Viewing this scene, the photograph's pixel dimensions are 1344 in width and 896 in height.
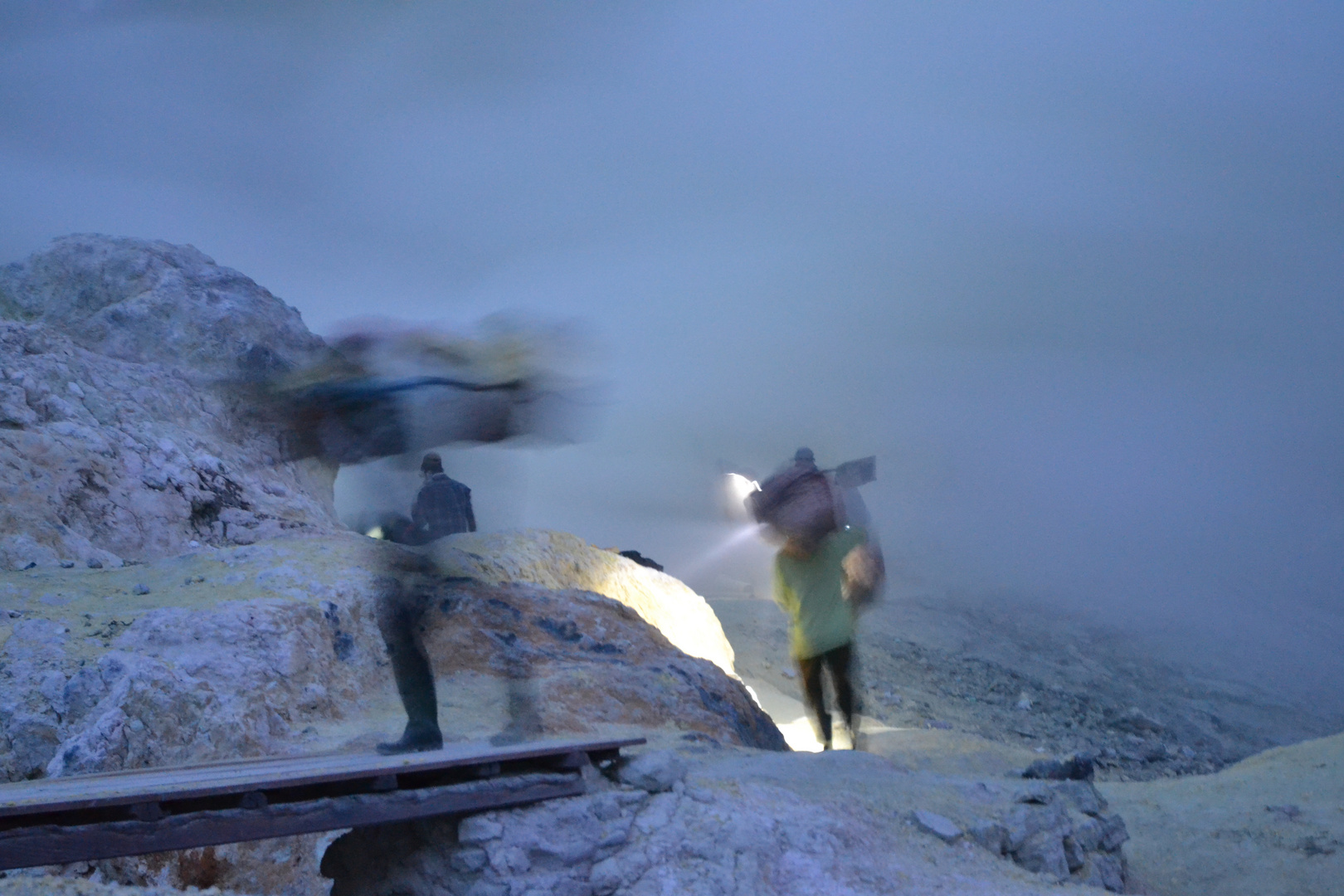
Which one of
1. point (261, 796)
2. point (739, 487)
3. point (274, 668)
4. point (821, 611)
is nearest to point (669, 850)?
point (261, 796)

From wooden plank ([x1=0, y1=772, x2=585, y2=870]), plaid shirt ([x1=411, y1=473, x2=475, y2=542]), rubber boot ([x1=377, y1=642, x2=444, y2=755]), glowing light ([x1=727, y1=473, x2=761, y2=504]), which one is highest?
glowing light ([x1=727, y1=473, x2=761, y2=504])

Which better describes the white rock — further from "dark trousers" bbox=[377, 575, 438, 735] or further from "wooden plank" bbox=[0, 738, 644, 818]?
"dark trousers" bbox=[377, 575, 438, 735]

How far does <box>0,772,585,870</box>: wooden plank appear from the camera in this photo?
192 centimetres

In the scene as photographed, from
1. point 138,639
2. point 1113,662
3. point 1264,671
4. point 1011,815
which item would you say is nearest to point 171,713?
point 138,639

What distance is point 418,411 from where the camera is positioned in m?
3.41

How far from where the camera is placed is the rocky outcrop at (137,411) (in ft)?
17.2

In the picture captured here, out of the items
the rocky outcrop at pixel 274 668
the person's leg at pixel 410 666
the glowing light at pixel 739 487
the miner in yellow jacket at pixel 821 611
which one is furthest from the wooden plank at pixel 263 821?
the glowing light at pixel 739 487

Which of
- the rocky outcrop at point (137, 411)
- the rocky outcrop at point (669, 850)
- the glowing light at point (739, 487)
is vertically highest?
the rocky outcrop at point (137, 411)

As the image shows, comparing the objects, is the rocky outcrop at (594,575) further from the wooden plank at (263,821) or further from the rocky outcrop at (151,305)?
the wooden plank at (263,821)

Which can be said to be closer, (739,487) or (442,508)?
(442,508)

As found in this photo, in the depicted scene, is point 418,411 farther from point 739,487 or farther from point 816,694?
point 739,487

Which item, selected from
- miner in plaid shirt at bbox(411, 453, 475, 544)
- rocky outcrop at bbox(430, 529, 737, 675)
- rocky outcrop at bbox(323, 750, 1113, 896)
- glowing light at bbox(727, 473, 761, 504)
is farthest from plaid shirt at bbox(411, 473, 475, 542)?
glowing light at bbox(727, 473, 761, 504)

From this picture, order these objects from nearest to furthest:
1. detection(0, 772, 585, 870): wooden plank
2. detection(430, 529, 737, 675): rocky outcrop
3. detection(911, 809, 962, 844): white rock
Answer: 1. detection(0, 772, 585, 870): wooden plank
2. detection(911, 809, 962, 844): white rock
3. detection(430, 529, 737, 675): rocky outcrop

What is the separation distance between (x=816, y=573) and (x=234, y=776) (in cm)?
314
